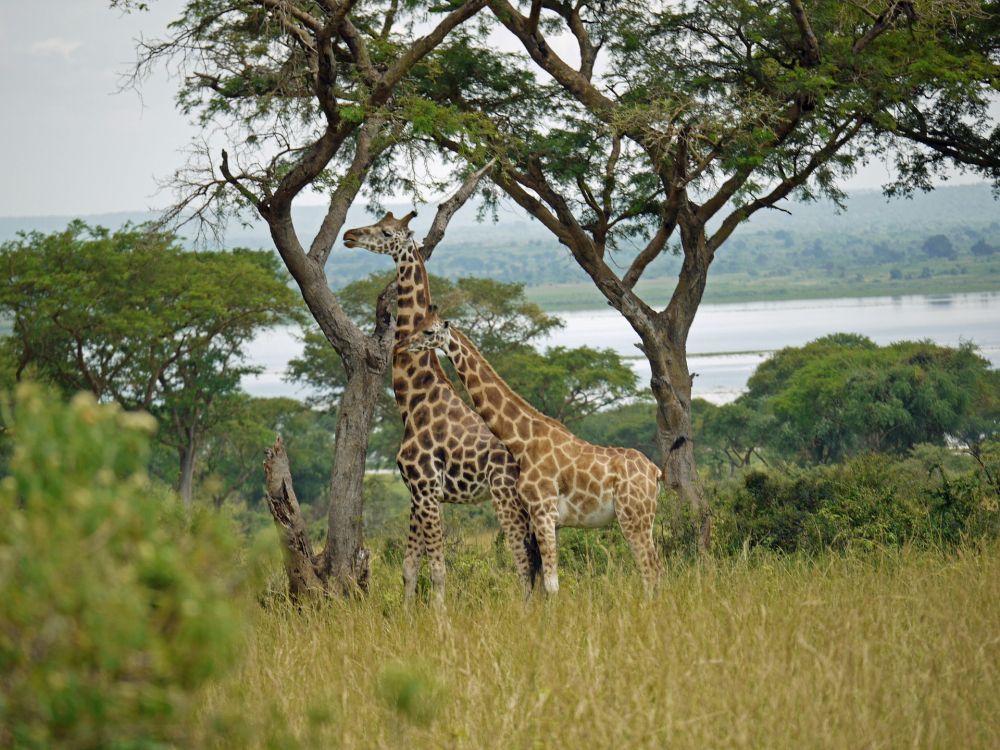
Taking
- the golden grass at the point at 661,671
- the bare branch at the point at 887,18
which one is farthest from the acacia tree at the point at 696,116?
the golden grass at the point at 661,671

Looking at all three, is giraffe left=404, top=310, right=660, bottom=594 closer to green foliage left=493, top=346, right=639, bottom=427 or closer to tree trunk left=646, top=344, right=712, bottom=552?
tree trunk left=646, top=344, right=712, bottom=552

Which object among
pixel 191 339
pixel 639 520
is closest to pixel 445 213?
pixel 639 520

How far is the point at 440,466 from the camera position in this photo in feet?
22.9

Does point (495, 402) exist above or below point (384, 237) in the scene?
below

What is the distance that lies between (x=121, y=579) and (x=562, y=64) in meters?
12.0

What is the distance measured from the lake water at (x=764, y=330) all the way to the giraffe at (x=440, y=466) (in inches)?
1631

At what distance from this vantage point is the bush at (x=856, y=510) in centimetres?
865

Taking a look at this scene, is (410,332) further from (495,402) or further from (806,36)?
(806,36)

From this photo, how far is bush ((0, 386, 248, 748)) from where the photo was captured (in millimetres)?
2238

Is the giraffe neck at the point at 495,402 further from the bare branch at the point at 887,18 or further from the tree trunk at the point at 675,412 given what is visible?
the bare branch at the point at 887,18

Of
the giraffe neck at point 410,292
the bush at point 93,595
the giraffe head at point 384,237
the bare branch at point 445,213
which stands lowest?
the bush at point 93,595

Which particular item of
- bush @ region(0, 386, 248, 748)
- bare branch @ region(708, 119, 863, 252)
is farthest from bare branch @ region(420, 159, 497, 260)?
bush @ region(0, 386, 248, 748)

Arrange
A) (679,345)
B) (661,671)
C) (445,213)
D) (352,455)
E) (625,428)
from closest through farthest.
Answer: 1. (661,671)
2. (352,455)
3. (445,213)
4. (679,345)
5. (625,428)

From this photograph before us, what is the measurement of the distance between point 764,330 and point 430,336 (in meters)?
72.0
